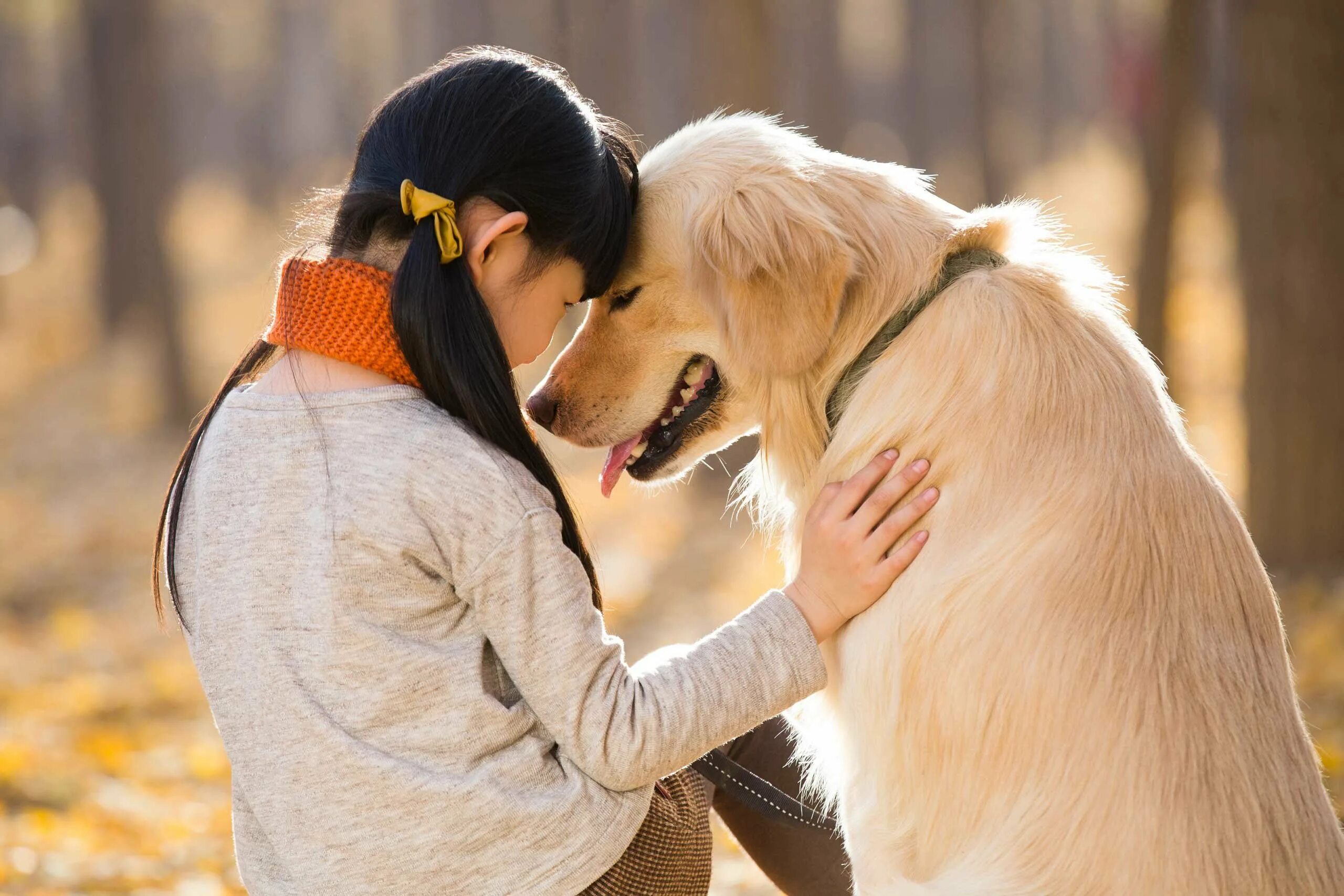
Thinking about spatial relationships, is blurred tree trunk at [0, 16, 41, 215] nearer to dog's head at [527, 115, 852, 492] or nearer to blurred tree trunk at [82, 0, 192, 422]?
blurred tree trunk at [82, 0, 192, 422]

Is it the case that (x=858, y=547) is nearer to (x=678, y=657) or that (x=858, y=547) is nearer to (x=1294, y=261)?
(x=678, y=657)

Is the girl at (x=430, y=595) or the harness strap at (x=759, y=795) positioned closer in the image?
the girl at (x=430, y=595)

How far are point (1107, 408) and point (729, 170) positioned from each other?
2.72 feet

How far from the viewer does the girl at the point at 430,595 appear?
1.84 metres

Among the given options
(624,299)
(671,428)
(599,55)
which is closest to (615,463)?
(671,428)

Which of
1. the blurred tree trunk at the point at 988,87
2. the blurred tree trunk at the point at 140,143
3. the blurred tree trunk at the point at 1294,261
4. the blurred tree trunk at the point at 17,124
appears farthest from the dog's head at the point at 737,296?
the blurred tree trunk at the point at 17,124

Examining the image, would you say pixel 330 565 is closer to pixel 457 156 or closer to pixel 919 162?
pixel 457 156

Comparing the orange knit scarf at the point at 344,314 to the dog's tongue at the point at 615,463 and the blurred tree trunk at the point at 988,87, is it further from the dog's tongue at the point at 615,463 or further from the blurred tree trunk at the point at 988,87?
the blurred tree trunk at the point at 988,87

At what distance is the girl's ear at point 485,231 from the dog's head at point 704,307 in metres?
0.38

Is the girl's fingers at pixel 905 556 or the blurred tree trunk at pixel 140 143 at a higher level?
the girl's fingers at pixel 905 556

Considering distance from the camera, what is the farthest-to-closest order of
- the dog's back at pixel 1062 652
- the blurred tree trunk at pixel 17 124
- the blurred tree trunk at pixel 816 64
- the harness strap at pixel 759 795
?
the blurred tree trunk at pixel 17 124 < the blurred tree trunk at pixel 816 64 < the harness strap at pixel 759 795 < the dog's back at pixel 1062 652

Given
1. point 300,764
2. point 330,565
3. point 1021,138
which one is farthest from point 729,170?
point 1021,138

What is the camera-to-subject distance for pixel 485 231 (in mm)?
2004

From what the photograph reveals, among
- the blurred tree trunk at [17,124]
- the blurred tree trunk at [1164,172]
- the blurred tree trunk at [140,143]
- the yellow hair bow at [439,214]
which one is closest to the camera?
the yellow hair bow at [439,214]
